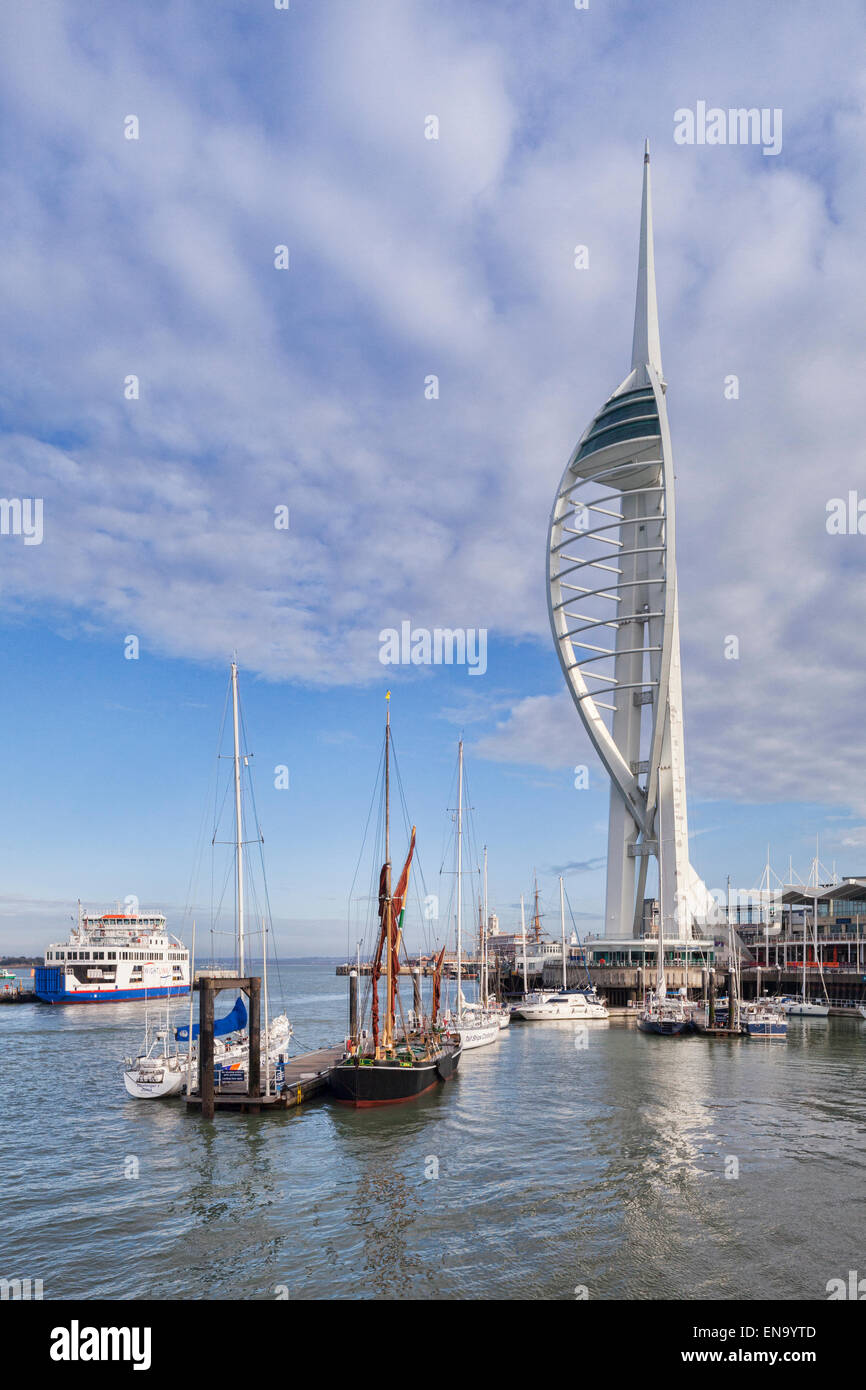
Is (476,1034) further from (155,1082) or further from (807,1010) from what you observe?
(807,1010)

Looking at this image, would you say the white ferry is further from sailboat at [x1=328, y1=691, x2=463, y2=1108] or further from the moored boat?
sailboat at [x1=328, y1=691, x2=463, y2=1108]

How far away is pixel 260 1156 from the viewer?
2733 centimetres

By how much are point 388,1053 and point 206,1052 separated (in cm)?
772

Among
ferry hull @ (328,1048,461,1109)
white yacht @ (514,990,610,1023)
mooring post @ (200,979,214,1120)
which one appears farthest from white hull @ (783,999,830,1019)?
mooring post @ (200,979,214,1120)

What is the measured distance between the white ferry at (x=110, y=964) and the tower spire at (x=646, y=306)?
89834mm

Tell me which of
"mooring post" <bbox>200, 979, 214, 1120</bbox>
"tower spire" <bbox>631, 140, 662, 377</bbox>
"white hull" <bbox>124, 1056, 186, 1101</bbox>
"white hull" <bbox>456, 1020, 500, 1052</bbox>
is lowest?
"white hull" <bbox>456, 1020, 500, 1052</bbox>

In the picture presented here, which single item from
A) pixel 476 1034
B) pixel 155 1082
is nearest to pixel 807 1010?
pixel 476 1034

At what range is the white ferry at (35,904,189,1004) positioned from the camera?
10475 cm

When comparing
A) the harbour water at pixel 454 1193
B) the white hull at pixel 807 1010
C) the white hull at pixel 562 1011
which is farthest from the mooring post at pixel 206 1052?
the white hull at pixel 807 1010

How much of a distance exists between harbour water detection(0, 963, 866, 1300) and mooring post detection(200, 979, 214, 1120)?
0.70m

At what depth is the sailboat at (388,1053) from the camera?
34594 mm

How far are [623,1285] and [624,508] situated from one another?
9732 cm

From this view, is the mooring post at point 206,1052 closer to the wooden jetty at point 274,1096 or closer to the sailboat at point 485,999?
the wooden jetty at point 274,1096

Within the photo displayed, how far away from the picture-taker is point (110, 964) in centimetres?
10638
